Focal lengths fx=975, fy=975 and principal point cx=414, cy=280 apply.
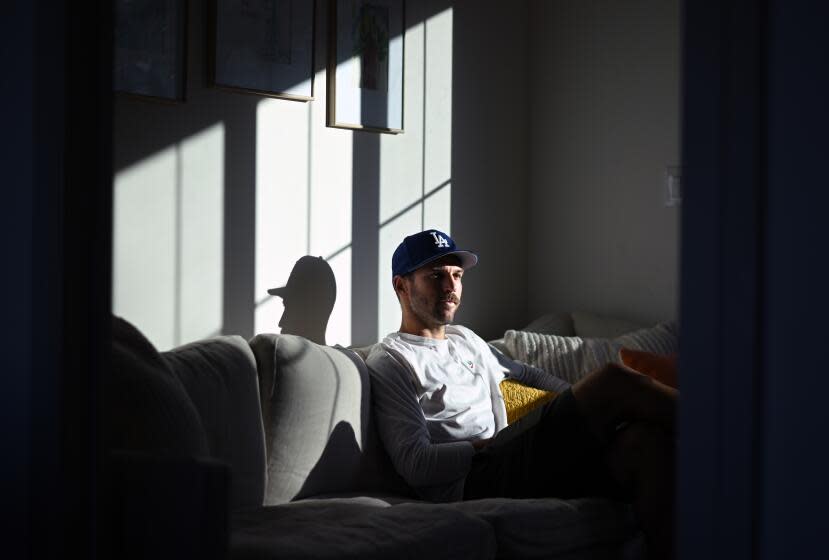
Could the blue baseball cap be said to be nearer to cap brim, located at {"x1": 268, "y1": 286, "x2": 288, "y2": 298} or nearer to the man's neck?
the man's neck

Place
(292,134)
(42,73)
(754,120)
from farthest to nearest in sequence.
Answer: (292,134) < (42,73) < (754,120)

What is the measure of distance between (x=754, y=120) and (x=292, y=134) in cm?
265

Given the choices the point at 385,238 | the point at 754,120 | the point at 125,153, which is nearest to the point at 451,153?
the point at 385,238

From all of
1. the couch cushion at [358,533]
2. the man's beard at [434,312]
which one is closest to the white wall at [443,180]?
the man's beard at [434,312]

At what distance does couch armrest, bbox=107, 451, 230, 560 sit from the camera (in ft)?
5.71

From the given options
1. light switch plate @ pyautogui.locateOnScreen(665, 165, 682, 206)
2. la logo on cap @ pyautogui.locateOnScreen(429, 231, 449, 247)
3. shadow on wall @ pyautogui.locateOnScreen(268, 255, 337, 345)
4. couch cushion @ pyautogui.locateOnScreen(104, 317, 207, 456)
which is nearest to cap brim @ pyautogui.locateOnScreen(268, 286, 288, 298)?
shadow on wall @ pyautogui.locateOnScreen(268, 255, 337, 345)

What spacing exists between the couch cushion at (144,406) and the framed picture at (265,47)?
50.8 inches

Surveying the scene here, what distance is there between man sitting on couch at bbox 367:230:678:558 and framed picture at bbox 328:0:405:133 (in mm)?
628

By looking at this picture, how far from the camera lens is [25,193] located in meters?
1.58

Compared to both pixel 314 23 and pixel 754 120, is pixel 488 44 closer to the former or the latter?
pixel 314 23

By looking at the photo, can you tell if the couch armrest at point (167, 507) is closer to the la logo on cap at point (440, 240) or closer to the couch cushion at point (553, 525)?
the couch cushion at point (553, 525)

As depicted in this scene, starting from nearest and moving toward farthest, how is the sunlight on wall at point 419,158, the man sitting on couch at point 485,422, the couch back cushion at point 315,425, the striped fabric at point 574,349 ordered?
the man sitting on couch at point 485,422 → the couch back cushion at point 315,425 → the striped fabric at point 574,349 → the sunlight on wall at point 419,158

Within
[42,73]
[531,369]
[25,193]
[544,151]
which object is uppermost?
[544,151]

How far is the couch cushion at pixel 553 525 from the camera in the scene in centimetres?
255
